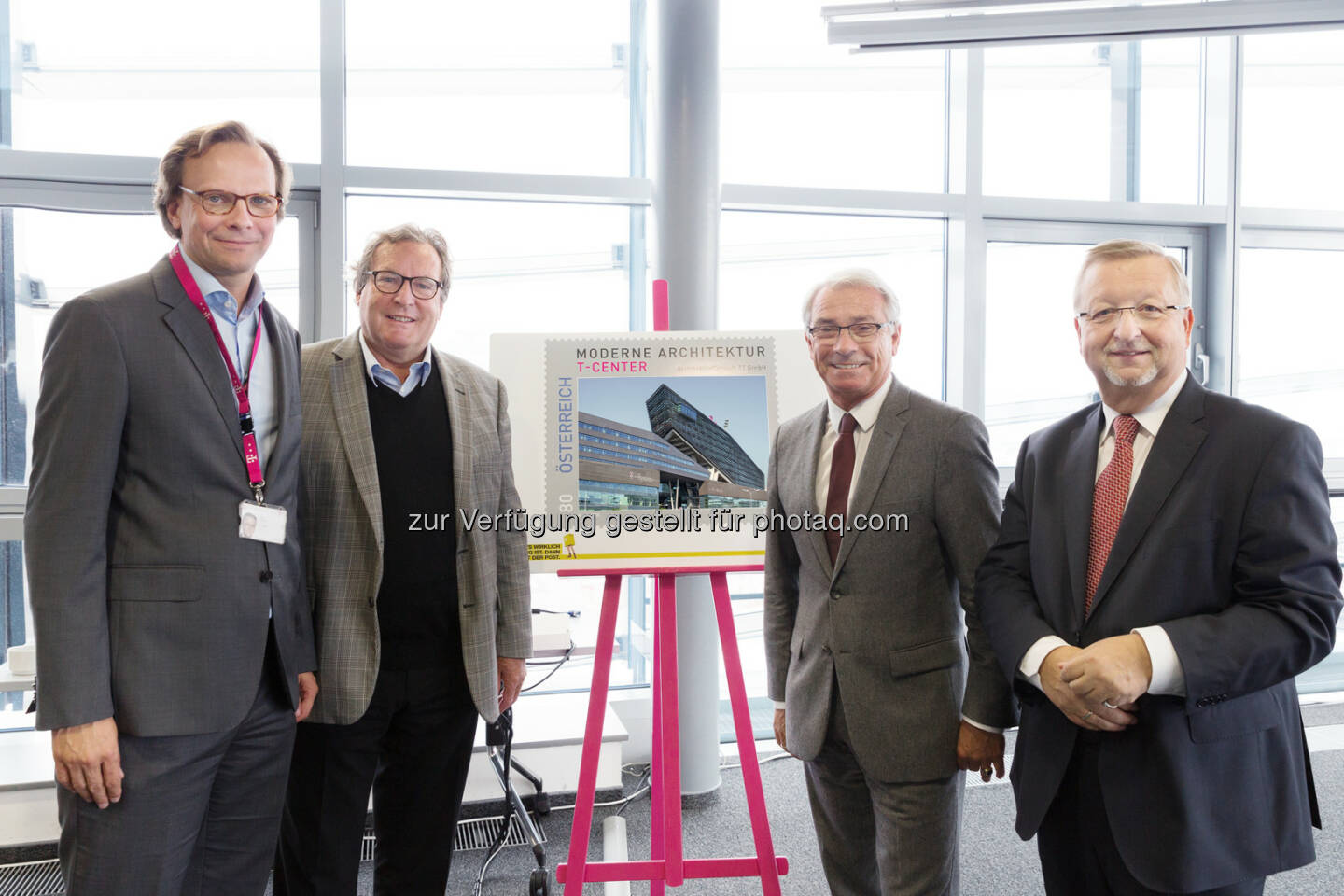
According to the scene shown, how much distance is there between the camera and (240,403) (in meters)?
1.50

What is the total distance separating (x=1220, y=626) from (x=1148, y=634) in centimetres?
10

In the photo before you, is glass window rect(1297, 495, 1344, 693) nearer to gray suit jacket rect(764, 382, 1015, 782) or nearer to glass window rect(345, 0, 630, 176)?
gray suit jacket rect(764, 382, 1015, 782)

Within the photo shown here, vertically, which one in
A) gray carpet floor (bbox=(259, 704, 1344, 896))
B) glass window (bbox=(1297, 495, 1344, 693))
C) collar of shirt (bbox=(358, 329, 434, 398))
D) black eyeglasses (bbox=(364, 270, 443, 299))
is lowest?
gray carpet floor (bbox=(259, 704, 1344, 896))

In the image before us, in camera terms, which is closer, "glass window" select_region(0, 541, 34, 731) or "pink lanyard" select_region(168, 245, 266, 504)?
"pink lanyard" select_region(168, 245, 266, 504)

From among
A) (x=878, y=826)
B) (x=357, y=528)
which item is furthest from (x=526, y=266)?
(x=878, y=826)

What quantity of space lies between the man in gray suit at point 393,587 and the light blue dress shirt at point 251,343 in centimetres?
19

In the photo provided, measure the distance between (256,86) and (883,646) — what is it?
319 centimetres

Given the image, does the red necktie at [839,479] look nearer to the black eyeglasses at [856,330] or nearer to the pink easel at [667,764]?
the black eyeglasses at [856,330]

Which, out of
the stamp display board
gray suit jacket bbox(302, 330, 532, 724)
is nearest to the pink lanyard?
gray suit jacket bbox(302, 330, 532, 724)

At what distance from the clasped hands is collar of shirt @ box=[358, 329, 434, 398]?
4.70ft

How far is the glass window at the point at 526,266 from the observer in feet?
11.3

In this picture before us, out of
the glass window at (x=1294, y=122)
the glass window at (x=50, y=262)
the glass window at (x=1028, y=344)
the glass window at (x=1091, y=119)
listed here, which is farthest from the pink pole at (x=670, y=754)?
the glass window at (x=1294, y=122)

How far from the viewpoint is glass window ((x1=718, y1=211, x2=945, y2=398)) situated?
3.68m

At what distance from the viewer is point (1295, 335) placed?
164 inches
